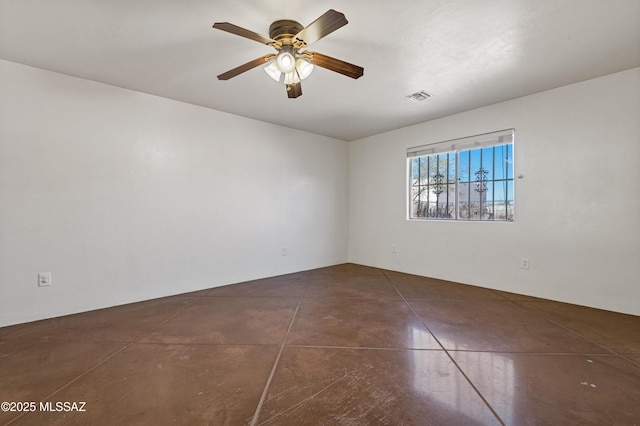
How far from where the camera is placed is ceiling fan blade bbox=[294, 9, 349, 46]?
153cm

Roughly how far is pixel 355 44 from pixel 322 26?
695 mm

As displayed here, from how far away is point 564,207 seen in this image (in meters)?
3.03

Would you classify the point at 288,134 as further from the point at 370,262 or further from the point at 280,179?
the point at 370,262

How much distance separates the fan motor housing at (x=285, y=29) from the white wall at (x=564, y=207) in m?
2.30

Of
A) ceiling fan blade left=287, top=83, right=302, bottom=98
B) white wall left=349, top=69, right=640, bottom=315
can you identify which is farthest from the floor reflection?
ceiling fan blade left=287, top=83, right=302, bottom=98

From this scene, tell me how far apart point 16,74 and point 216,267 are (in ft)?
9.15

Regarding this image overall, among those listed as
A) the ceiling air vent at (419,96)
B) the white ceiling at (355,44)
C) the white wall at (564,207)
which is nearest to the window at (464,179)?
the white wall at (564,207)

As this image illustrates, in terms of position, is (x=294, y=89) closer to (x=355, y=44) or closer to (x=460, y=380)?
(x=355, y=44)

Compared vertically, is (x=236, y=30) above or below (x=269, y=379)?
above

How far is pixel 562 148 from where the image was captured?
304 centimetres

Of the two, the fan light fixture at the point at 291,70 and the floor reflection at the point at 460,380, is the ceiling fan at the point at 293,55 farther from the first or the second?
the floor reflection at the point at 460,380

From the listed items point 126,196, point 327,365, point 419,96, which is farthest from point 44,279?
point 419,96

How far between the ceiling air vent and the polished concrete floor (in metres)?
2.48

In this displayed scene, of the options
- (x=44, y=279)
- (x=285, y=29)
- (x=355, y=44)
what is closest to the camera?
(x=285, y=29)
